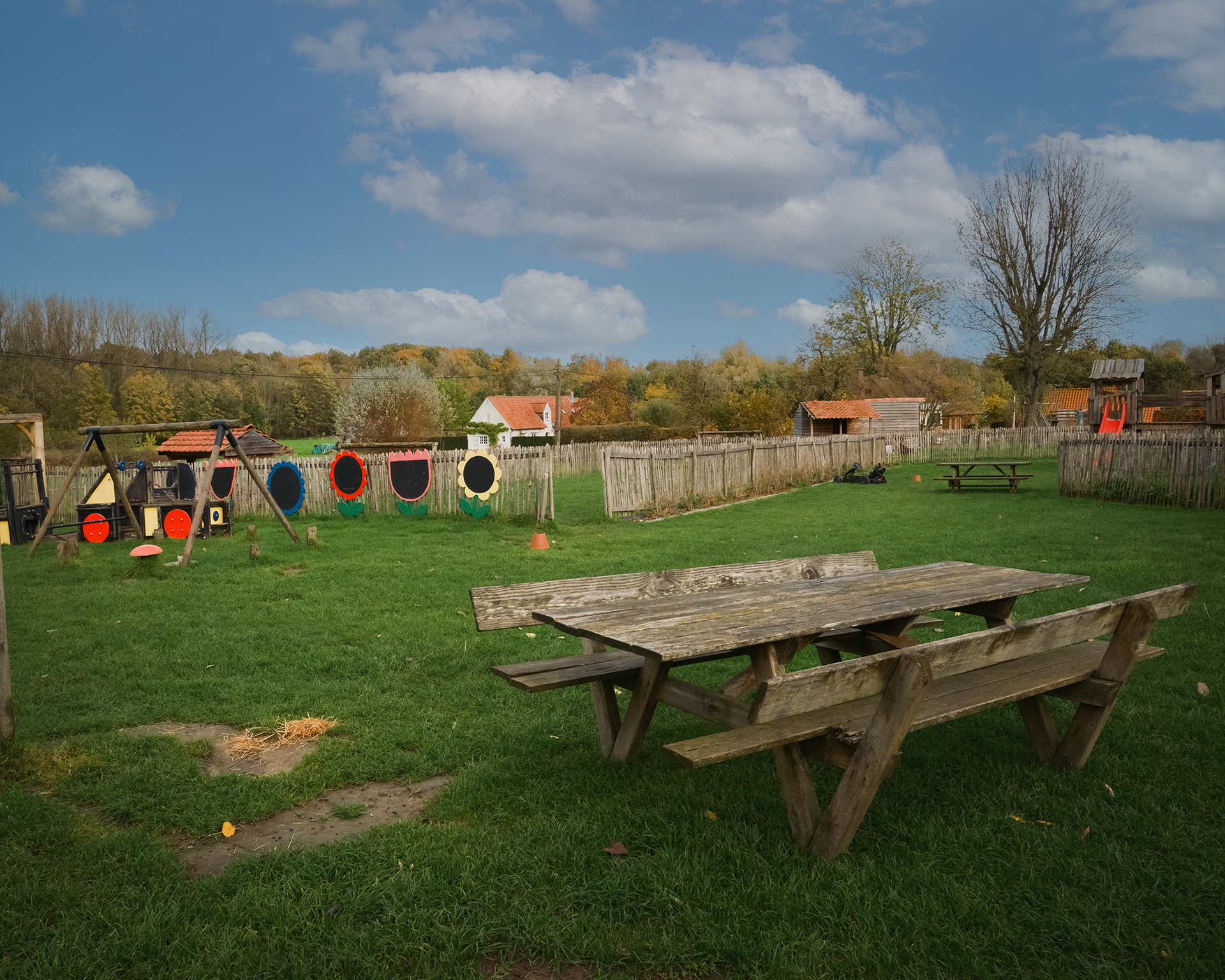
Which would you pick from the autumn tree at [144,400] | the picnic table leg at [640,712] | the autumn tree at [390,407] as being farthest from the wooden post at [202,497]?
the autumn tree at [144,400]

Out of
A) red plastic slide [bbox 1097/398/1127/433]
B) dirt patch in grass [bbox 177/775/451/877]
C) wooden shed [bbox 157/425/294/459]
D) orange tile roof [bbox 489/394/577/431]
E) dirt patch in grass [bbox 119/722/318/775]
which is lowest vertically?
dirt patch in grass [bbox 119/722/318/775]

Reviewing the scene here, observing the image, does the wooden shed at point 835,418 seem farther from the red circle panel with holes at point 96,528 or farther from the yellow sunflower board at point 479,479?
the red circle panel with holes at point 96,528

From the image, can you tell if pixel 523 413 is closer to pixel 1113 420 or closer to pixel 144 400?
pixel 144 400

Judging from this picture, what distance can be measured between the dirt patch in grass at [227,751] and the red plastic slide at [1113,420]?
93.6ft

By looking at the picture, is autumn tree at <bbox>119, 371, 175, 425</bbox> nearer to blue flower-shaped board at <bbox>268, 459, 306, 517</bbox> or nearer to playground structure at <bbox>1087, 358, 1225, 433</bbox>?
blue flower-shaped board at <bbox>268, 459, 306, 517</bbox>

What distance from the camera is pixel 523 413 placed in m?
70.4

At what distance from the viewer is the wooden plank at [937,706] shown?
267cm

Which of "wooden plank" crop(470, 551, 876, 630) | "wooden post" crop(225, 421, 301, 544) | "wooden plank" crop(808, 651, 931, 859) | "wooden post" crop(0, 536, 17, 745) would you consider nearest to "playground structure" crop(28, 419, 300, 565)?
"wooden post" crop(225, 421, 301, 544)

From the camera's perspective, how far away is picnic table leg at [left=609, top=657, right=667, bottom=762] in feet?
11.3

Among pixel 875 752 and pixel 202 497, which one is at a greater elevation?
pixel 202 497

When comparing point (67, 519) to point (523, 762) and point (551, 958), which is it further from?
point (551, 958)

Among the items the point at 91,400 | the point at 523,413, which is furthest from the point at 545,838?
the point at 523,413

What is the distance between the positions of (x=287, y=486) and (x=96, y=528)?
3.78 meters

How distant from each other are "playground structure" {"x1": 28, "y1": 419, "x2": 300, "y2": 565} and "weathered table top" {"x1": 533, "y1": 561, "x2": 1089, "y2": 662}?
8912mm
